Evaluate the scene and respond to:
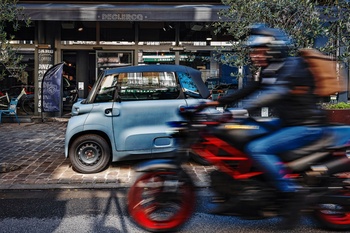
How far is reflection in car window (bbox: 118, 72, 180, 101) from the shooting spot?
6625mm

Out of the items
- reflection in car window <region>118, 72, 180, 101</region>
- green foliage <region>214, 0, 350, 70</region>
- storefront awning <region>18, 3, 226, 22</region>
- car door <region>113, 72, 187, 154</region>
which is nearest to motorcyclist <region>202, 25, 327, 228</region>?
car door <region>113, 72, 187, 154</region>

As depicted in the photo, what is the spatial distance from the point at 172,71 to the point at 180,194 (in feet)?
11.1

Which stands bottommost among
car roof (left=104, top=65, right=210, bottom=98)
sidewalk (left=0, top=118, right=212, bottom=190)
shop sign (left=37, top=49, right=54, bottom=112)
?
→ sidewalk (left=0, top=118, right=212, bottom=190)

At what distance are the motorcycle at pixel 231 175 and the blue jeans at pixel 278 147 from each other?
2.2 inches

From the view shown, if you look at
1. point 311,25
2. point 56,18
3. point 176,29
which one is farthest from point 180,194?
point 176,29

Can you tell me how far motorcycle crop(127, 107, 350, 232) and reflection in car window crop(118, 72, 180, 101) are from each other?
2.88 m

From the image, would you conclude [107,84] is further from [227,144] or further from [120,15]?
[120,15]

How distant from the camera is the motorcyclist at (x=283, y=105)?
137 inches

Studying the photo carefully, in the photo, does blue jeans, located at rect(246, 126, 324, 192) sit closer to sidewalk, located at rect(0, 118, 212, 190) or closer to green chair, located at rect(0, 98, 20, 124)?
sidewalk, located at rect(0, 118, 212, 190)

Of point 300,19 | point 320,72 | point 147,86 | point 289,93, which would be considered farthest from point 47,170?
point 300,19

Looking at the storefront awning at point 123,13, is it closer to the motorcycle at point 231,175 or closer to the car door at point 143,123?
the car door at point 143,123

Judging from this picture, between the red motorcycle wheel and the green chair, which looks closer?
the red motorcycle wheel

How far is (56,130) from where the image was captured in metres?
11.7

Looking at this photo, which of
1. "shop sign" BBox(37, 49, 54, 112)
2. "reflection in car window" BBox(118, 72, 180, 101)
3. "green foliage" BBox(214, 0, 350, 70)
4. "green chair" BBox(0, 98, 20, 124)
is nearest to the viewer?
"reflection in car window" BBox(118, 72, 180, 101)
